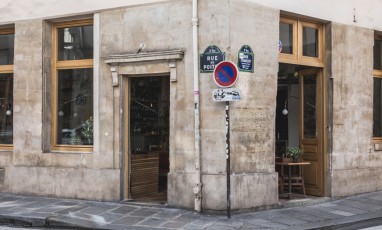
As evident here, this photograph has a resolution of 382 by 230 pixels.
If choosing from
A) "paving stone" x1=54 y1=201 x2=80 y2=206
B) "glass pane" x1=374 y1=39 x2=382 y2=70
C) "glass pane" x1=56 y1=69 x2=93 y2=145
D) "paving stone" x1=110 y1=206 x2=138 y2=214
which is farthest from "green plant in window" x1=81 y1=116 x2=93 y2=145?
"glass pane" x1=374 y1=39 x2=382 y2=70

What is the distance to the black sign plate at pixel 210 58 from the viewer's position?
9109mm

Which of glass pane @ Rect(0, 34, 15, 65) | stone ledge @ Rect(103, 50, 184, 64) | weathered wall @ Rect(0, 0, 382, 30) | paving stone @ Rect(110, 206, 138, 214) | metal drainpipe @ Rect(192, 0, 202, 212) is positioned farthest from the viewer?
glass pane @ Rect(0, 34, 15, 65)

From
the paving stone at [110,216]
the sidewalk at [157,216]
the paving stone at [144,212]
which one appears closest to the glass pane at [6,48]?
the sidewalk at [157,216]

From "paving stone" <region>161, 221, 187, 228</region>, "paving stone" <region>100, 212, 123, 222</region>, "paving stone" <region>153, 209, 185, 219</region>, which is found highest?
"paving stone" <region>153, 209, 185, 219</region>

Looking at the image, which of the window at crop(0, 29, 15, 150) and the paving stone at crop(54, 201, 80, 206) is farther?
the window at crop(0, 29, 15, 150)

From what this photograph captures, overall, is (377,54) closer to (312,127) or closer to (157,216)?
(312,127)

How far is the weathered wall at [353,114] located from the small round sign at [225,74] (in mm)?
3551

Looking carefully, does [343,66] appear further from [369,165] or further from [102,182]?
[102,182]

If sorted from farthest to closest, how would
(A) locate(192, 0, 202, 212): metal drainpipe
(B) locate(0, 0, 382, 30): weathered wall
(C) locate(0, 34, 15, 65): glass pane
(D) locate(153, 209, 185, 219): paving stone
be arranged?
(C) locate(0, 34, 15, 65): glass pane
(B) locate(0, 0, 382, 30): weathered wall
(A) locate(192, 0, 202, 212): metal drainpipe
(D) locate(153, 209, 185, 219): paving stone

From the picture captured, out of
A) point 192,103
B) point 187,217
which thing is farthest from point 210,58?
point 187,217

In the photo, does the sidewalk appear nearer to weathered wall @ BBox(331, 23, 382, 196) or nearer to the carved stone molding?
weathered wall @ BBox(331, 23, 382, 196)

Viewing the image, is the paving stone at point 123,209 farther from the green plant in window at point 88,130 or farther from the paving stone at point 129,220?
the green plant in window at point 88,130

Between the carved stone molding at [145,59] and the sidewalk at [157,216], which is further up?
the carved stone molding at [145,59]

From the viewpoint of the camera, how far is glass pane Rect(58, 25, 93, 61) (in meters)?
10.8
